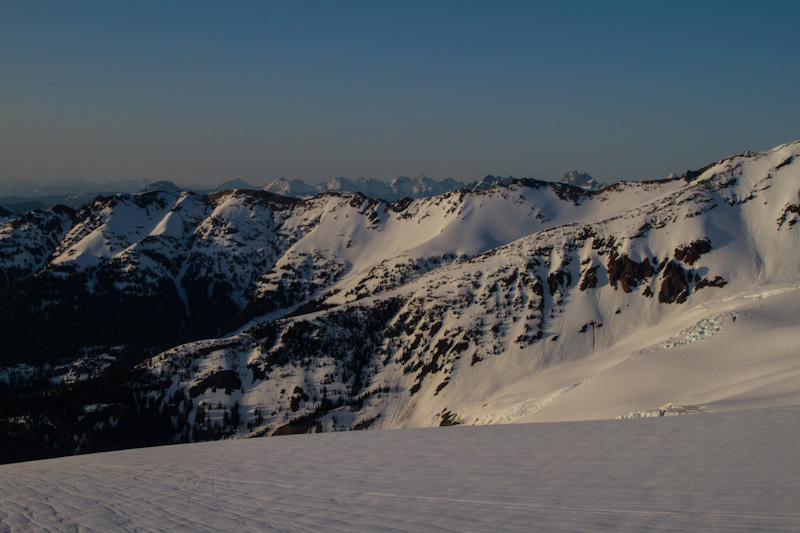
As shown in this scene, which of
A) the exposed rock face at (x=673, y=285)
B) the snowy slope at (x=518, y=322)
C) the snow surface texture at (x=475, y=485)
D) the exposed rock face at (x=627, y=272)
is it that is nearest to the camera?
the snow surface texture at (x=475, y=485)

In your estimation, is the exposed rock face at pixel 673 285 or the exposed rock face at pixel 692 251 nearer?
the exposed rock face at pixel 673 285

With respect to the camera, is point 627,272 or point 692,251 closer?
point 692,251

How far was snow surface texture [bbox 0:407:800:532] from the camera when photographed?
40.2 feet

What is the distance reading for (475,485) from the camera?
52.0 feet

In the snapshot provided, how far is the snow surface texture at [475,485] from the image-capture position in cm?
1227

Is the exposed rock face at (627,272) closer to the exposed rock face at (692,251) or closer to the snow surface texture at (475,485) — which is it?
the exposed rock face at (692,251)

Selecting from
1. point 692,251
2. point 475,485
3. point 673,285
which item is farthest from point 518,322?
point 475,485

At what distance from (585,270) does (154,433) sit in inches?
5035

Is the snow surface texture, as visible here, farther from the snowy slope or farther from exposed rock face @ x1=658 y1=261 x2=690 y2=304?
exposed rock face @ x1=658 y1=261 x2=690 y2=304

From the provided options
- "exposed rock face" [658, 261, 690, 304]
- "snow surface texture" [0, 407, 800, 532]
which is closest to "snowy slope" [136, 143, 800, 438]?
"exposed rock face" [658, 261, 690, 304]

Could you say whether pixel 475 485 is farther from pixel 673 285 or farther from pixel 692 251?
pixel 692 251

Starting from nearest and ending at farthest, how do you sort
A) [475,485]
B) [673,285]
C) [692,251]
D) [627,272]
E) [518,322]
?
[475,485] → [673,285] → [692,251] → [518,322] → [627,272]

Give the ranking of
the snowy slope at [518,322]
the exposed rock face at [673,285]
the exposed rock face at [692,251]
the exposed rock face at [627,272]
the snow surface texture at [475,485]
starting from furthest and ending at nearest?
1. the exposed rock face at [627,272]
2. the exposed rock face at [692,251]
3. the exposed rock face at [673,285]
4. the snowy slope at [518,322]
5. the snow surface texture at [475,485]

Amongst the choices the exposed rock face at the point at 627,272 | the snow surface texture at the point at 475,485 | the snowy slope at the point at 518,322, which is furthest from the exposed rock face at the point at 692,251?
the snow surface texture at the point at 475,485
